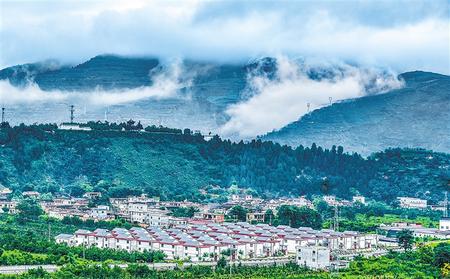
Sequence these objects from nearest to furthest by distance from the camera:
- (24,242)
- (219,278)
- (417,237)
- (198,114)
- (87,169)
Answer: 1. (219,278)
2. (24,242)
3. (417,237)
4. (87,169)
5. (198,114)

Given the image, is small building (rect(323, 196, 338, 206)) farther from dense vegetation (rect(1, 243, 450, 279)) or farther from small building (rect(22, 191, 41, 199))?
dense vegetation (rect(1, 243, 450, 279))

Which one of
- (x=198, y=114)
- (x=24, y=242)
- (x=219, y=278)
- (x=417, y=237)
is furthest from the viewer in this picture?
(x=198, y=114)

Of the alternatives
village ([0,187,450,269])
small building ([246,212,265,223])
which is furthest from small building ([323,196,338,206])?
small building ([246,212,265,223])

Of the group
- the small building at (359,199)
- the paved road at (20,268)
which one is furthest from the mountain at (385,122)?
the paved road at (20,268)

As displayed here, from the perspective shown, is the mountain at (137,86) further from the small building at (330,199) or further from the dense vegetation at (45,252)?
the dense vegetation at (45,252)

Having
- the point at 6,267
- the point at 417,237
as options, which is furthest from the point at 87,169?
the point at 6,267

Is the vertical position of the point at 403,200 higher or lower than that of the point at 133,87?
lower

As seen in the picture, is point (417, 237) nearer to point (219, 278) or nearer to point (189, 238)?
point (189, 238)
